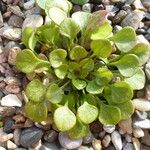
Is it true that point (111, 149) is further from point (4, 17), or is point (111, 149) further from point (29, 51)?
point (4, 17)

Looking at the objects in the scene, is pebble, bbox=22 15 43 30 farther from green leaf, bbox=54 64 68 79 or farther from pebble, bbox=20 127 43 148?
pebble, bbox=20 127 43 148

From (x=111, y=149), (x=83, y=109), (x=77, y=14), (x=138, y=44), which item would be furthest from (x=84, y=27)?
(x=111, y=149)

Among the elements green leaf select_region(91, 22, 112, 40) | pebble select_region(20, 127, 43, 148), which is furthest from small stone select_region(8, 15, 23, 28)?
pebble select_region(20, 127, 43, 148)

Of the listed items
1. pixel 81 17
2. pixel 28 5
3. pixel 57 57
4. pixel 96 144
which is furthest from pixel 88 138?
pixel 28 5

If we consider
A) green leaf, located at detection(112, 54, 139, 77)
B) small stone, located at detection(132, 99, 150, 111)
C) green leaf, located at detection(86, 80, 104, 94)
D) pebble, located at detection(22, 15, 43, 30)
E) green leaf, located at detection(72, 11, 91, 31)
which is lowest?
small stone, located at detection(132, 99, 150, 111)

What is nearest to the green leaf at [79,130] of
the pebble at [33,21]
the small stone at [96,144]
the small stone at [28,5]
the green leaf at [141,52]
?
the small stone at [96,144]
